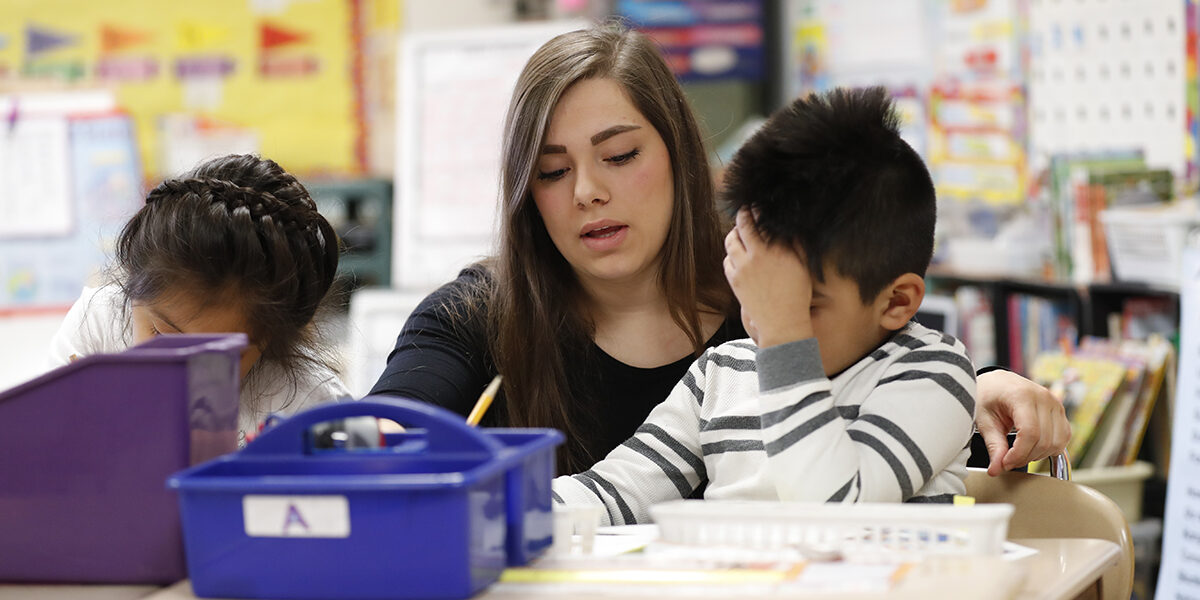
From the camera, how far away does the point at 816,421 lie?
985 mm

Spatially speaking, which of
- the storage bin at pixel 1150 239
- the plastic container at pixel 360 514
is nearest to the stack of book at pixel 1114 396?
the storage bin at pixel 1150 239

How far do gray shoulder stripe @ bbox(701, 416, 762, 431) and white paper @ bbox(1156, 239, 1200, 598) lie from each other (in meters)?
1.38

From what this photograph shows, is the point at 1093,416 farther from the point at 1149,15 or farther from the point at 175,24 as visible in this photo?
the point at 175,24

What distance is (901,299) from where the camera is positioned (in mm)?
1118

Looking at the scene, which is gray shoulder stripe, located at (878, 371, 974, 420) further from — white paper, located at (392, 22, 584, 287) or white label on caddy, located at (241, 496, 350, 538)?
white paper, located at (392, 22, 584, 287)

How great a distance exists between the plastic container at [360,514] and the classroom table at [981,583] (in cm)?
4

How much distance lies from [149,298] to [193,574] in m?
0.62

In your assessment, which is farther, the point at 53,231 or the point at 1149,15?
the point at 53,231

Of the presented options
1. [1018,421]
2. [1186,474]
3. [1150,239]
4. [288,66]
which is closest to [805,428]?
[1018,421]

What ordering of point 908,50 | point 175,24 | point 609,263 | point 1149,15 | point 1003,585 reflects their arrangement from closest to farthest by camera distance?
point 1003,585, point 609,263, point 1149,15, point 908,50, point 175,24

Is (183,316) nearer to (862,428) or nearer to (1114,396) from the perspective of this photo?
(862,428)

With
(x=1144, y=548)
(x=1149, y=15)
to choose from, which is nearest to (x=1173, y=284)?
(x=1144, y=548)

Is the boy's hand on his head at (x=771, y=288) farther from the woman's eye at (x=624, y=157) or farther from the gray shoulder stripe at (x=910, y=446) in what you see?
the woman's eye at (x=624, y=157)

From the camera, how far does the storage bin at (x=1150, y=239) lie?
2.68 meters
